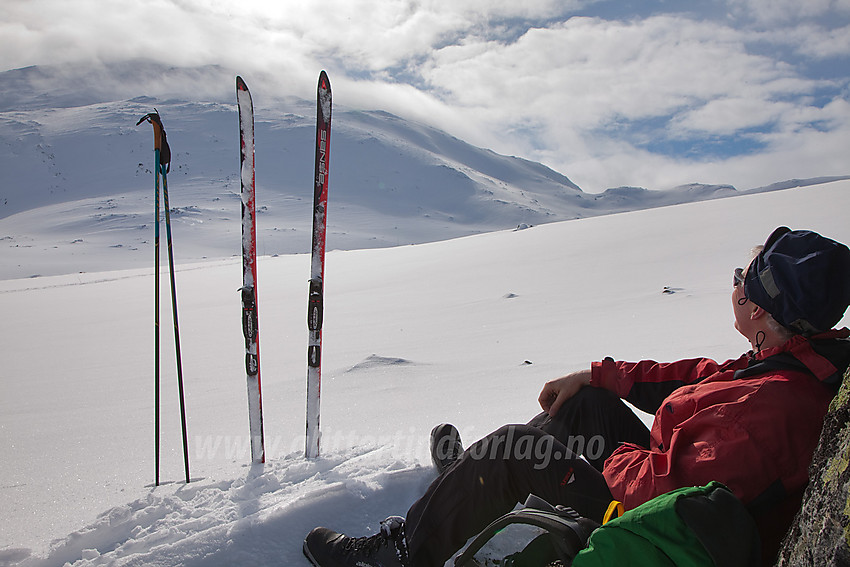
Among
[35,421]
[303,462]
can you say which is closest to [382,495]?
[303,462]

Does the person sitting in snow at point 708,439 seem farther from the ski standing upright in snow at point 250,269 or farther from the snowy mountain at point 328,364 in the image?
the ski standing upright in snow at point 250,269

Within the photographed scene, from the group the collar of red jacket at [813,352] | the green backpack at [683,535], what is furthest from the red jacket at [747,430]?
the green backpack at [683,535]

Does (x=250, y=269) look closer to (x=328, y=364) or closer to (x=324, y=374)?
(x=324, y=374)

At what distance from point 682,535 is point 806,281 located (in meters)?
0.65

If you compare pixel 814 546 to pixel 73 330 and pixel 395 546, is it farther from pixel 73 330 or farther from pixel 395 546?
pixel 73 330

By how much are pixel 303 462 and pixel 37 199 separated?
387 ft

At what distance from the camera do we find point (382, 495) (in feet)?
6.66

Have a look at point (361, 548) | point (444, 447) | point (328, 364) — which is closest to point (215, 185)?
point (328, 364)

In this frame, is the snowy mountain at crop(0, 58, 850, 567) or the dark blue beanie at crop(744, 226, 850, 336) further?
the snowy mountain at crop(0, 58, 850, 567)

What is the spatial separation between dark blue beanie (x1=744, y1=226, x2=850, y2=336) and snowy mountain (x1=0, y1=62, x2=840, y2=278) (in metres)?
48.9

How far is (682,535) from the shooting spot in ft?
3.07

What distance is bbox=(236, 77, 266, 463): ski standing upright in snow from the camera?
2.49 metres

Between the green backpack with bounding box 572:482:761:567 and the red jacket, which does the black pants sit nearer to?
the red jacket

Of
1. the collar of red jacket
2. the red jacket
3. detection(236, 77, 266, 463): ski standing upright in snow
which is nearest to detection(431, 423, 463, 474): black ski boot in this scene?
the red jacket
